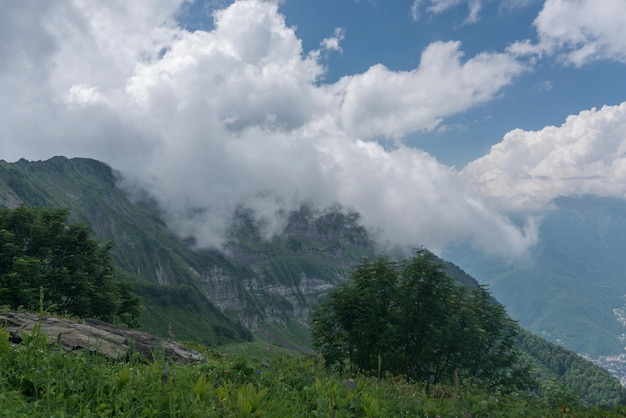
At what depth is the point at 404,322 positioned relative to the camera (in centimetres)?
2958

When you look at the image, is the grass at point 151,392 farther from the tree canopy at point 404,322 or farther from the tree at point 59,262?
the tree at point 59,262

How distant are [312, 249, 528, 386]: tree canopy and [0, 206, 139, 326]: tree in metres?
22.8

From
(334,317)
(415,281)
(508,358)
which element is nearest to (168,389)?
(334,317)

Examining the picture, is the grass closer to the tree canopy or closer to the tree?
the tree canopy

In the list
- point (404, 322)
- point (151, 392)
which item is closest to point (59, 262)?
point (404, 322)

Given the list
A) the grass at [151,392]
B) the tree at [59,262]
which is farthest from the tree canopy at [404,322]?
the tree at [59,262]

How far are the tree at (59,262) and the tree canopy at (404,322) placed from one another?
2279 centimetres

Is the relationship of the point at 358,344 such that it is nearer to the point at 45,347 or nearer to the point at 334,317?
the point at 334,317

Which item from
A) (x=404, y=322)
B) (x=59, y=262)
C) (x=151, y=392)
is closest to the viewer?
(x=151, y=392)

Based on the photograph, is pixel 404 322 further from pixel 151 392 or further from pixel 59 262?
pixel 59 262

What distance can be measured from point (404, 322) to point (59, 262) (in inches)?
1516

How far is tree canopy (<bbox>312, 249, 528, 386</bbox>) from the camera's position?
27844 millimetres

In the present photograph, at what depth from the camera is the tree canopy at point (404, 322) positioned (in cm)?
2784

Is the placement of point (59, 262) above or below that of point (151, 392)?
above
